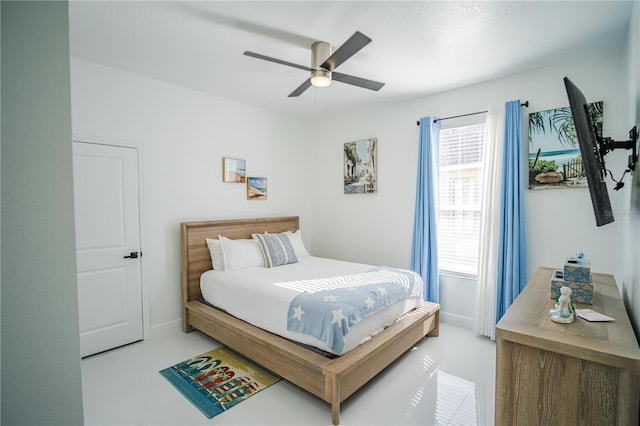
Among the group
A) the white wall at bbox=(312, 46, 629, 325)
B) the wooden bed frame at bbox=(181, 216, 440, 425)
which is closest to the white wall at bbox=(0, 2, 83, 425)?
the wooden bed frame at bbox=(181, 216, 440, 425)

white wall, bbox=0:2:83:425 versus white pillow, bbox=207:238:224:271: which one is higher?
white wall, bbox=0:2:83:425

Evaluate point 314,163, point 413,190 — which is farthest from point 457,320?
point 314,163

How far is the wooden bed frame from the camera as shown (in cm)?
211

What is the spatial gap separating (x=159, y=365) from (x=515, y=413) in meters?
2.85

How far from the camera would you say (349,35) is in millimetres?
2387

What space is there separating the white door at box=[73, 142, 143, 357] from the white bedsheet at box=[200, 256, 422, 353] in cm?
77

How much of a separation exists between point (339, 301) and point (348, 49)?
182 centimetres

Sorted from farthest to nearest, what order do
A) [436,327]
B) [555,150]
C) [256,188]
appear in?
[256,188] < [436,327] < [555,150]

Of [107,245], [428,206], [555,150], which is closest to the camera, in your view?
[555,150]

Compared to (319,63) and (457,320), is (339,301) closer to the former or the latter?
(319,63)

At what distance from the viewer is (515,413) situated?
124 cm

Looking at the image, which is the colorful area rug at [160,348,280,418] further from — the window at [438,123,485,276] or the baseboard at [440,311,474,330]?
the window at [438,123,485,276]

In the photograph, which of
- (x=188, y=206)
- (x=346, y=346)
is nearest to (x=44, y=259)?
(x=346, y=346)

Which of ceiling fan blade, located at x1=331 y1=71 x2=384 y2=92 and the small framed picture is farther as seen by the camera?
the small framed picture
